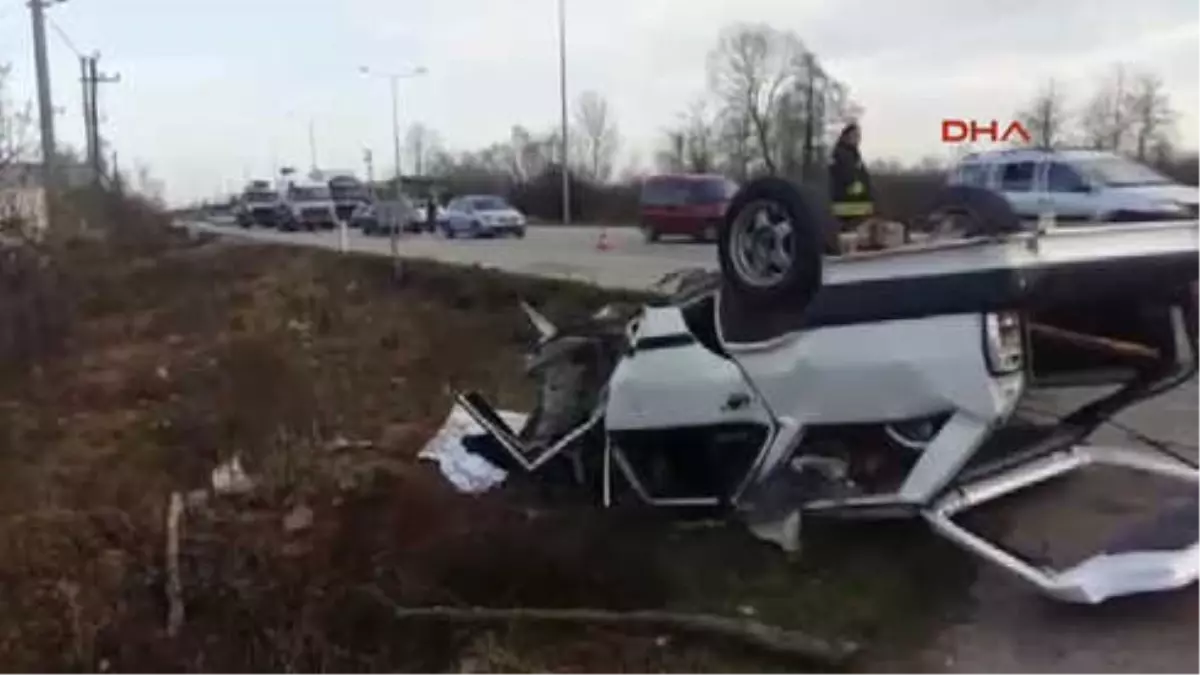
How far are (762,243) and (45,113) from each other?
26039 mm

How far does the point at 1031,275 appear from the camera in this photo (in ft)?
17.8

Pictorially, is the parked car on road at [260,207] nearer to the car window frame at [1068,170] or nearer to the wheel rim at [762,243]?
the car window frame at [1068,170]

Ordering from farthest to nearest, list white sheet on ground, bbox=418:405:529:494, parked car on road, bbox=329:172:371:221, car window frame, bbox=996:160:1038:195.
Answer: parked car on road, bbox=329:172:371:221 → car window frame, bbox=996:160:1038:195 → white sheet on ground, bbox=418:405:529:494

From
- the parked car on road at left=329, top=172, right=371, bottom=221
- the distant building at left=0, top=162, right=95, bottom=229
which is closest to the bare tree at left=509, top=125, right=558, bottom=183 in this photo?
the parked car on road at left=329, top=172, right=371, bottom=221

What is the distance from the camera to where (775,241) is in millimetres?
6348

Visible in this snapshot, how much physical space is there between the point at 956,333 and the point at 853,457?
900mm

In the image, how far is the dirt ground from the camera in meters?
6.08

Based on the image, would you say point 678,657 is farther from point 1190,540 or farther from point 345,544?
point 345,544

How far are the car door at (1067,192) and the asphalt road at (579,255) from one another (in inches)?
225

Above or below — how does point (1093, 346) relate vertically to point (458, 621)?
above

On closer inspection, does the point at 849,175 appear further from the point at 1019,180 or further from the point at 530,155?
the point at 530,155

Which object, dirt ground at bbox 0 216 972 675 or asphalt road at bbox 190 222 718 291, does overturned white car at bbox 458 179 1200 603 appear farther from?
asphalt road at bbox 190 222 718 291

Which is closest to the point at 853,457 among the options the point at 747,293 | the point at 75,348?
the point at 747,293

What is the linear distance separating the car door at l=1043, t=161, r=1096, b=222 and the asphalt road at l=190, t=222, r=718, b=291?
571 cm
